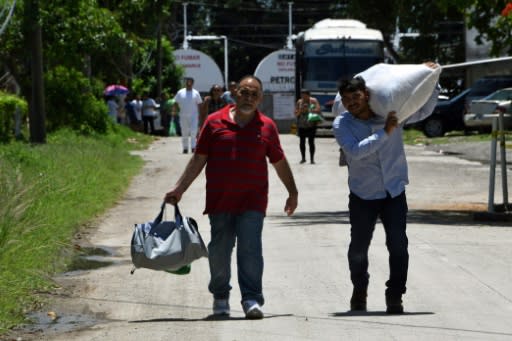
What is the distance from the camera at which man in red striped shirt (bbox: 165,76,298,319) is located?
902 cm

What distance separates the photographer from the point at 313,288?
10586mm

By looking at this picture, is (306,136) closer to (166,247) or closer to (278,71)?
(166,247)

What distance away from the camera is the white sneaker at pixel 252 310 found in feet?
29.5

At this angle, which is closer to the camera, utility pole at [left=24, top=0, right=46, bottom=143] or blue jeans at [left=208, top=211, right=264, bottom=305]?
blue jeans at [left=208, top=211, right=264, bottom=305]

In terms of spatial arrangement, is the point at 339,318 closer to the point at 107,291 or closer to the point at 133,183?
the point at 107,291

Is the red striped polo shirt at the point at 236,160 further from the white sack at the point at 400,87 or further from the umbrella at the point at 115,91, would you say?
the umbrella at the point at 115,91

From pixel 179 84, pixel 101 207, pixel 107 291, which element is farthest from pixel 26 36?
pixel 179 84

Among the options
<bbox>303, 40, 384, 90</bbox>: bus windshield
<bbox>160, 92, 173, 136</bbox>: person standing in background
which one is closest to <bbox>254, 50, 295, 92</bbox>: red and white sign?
<bbox>160, 92, 173, 136</bbox>: person standing in background

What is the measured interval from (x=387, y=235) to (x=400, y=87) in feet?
3.49

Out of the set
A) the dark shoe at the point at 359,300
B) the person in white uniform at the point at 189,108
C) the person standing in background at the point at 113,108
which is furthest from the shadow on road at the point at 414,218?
the person standing in background at the point at 113,108

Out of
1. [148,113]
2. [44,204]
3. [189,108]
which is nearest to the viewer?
[44,204]

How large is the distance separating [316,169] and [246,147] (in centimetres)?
1645

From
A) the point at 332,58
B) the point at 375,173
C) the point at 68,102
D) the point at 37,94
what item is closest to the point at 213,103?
the point at 37,94

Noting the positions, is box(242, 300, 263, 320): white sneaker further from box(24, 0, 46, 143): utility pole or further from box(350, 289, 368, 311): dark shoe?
box(24, 0, 46, 143): utility pole
